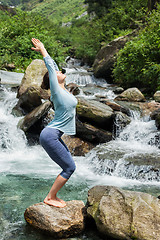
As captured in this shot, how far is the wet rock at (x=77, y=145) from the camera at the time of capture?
9.25 meters

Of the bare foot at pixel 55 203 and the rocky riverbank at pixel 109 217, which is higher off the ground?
the bare foot at pixel 55 203

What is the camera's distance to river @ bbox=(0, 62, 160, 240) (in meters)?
4.37

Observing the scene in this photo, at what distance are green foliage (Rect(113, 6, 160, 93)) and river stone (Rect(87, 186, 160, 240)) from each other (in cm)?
1065

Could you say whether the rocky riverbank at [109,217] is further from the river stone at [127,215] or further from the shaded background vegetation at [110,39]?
the shaded background vegetation at [110,39]

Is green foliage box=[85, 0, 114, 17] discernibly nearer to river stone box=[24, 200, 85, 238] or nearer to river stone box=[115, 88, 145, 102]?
river stone box=[115, 88, 145, 102]

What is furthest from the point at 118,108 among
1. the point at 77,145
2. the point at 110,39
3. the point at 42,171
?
the point at 110,39

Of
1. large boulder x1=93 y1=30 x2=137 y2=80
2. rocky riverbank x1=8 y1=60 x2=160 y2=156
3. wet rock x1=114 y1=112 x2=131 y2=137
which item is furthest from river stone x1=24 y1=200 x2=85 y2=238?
large boulder x1=93 y1=30 x2=137 y2=80

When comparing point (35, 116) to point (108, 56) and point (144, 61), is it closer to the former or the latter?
point (144, 61)

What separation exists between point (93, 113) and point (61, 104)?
19.9 ft

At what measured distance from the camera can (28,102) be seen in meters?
10.7

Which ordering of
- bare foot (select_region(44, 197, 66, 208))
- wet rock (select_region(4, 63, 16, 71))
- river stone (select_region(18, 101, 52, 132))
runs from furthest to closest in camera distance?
1. wet rock (select_region(4, 63, 16, 71))
2. river stone (select_region(18, 101, 52, 132))
3. bare foot (select_region(44, 197, 66, 208))

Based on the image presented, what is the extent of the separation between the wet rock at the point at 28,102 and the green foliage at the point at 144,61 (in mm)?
6529

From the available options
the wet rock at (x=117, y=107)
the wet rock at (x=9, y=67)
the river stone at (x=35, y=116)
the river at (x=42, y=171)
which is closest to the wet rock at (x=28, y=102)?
the river at (x=42, y=171)

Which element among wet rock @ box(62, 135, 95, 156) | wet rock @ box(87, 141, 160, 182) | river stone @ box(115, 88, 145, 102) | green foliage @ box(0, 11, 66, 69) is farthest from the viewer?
green foliage @ box(0, 11, 66, 69)
